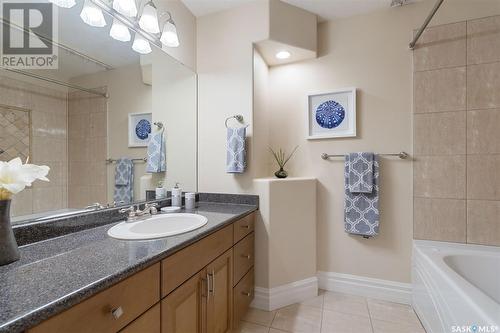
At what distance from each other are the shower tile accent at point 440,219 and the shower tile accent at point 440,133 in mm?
388

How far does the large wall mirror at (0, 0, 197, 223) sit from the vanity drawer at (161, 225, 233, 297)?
0.63 metres

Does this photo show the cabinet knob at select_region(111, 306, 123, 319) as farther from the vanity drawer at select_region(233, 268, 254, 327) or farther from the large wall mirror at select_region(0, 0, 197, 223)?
the vanity drawer at select_region(233, 268, 254, 327)

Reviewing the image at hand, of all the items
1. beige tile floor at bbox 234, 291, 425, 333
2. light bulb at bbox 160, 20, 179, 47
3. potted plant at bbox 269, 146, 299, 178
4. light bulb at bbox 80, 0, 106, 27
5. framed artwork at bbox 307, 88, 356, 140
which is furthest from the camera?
potted plant at bbox 269, 146, 299, 178

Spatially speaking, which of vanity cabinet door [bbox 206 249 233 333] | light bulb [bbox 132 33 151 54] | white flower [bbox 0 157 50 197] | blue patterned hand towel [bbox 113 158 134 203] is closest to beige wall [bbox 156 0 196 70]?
light bulb [bbox 132 33 151 54]

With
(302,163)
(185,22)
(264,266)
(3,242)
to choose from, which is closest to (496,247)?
(302,163)

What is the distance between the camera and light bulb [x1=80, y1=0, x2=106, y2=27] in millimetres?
1219

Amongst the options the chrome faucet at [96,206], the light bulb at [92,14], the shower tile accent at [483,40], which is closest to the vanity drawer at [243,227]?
the chrome faucet at [96,206]

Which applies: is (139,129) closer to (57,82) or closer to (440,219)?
(57,82)

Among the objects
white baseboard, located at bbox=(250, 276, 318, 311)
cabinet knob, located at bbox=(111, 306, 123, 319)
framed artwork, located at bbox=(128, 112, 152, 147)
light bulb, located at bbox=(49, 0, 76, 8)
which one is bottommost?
white baseboard, located at bbox=(250, 276, 318, 311)

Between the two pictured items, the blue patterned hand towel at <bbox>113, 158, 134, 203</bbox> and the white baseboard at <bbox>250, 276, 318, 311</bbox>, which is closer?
the blue patterned hand towel at <bbox>113, 158, 134, 203</bbox>

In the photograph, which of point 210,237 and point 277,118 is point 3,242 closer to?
point 210,237

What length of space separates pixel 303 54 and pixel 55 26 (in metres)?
1.74

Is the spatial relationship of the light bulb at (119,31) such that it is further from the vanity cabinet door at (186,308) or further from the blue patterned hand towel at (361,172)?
the blue patterned hand towel at (361,172)

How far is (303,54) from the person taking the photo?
6.79 feet
